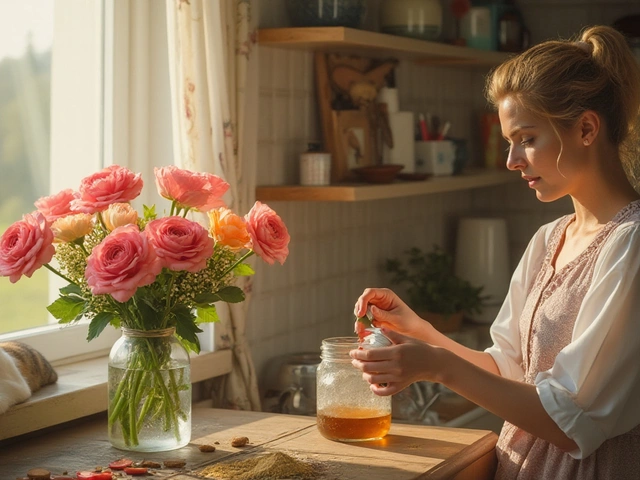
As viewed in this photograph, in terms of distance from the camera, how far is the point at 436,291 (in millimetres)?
3361

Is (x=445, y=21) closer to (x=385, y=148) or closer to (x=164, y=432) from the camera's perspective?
(x=385, y=148)

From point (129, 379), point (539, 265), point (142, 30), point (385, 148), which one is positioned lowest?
point (129, 379)

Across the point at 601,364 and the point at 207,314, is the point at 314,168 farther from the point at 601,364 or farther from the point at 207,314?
the point at 601,364

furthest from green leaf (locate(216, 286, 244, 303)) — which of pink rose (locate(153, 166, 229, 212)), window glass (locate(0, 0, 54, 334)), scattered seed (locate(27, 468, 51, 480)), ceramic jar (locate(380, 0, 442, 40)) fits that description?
ceramic jar (locate(380, 0, 442, 40))

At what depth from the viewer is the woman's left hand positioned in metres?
1.67

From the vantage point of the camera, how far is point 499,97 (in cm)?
188

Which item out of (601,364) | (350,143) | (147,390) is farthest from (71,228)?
(350,143)

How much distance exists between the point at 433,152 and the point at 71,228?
1.77 metres

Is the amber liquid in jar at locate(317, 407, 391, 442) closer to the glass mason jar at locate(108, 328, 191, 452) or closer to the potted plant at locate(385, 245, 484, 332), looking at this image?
the glass mason jar at locate(108, 328, 191, 452)

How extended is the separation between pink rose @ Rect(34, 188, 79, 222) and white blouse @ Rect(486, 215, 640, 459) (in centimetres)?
84

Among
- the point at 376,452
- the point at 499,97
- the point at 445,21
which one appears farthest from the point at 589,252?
the point at 445,21

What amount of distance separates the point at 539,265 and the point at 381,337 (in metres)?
0.41

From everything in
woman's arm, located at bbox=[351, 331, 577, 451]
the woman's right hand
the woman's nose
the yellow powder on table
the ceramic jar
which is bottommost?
the yellow powder on table

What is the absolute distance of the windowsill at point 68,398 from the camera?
184 centimetres
